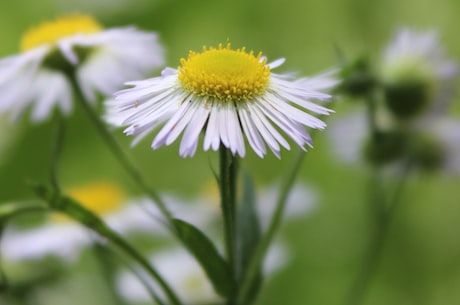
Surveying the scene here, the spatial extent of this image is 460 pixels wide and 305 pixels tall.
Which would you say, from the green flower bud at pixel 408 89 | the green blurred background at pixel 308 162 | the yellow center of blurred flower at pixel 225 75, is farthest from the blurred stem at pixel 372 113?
the green blurred background at pixel 308 162

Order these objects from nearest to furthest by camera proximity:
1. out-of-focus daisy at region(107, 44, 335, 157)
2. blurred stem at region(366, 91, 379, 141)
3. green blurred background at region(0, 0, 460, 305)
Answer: out-of-focus daisy at region(107, 44, 335, 157) → blurred stem at region(366, 91, 379, 141) → green blurred background at region(0, 0, 460, 305)

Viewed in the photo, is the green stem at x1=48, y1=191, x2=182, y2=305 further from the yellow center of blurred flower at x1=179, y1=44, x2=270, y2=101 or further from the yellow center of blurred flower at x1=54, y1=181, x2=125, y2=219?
the yellow center of blurred flower at x1=54, y1=181, x2=125, y2=219

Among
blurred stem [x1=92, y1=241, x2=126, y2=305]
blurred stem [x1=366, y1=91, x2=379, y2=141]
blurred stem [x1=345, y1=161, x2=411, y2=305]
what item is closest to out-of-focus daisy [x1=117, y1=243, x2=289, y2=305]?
blurred stem [x1=92, y1=241, x2=126, y2=305]

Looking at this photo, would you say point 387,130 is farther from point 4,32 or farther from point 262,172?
point 4,32

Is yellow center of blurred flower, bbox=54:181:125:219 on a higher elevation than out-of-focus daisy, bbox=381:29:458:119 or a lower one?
higher

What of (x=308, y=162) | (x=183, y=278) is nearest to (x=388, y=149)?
(x=183, y=278)

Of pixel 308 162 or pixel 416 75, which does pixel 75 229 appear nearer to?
pixel 416 75

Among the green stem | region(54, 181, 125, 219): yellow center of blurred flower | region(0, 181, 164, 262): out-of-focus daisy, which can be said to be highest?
region(54, 181, 125, 219): yellow center of blurred flower

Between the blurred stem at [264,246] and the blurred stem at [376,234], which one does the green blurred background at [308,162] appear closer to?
the blurred stem at [376,234]
